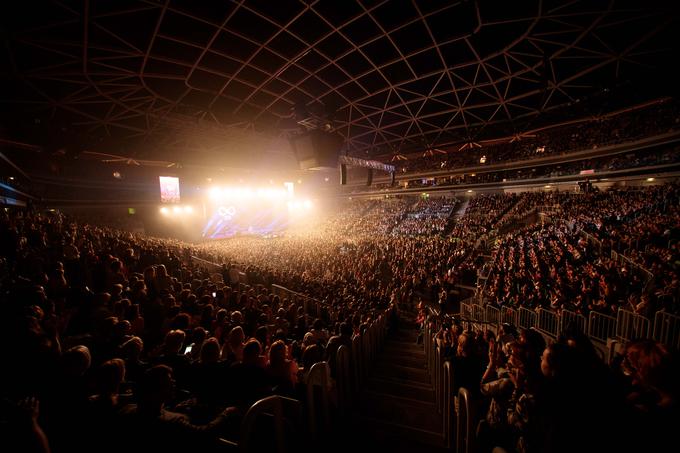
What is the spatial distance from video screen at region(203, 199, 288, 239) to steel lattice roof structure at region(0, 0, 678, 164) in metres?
12.8

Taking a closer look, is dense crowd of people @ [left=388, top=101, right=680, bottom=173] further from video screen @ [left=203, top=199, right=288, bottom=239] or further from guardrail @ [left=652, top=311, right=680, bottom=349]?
guardrail @ [left=652, top=311, right=680, bottom=349]

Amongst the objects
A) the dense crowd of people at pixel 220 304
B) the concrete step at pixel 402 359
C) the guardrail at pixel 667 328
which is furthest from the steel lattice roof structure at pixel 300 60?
the concrete step at pixel 402 359

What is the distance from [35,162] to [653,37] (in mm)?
40438

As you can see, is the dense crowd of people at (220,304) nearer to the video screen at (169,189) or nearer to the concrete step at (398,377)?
the concrete step at (398,377)

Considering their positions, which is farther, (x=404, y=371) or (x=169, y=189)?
(x=169, y=189)

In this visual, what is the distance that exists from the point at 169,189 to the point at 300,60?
21095 mm

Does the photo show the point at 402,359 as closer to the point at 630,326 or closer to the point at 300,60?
the point at 630,326

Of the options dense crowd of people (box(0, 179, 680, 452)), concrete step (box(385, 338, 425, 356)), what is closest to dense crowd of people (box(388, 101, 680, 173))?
dense crowd of people (box(0, 179, 680, 452))

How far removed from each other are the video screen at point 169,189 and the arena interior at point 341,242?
0.21 m

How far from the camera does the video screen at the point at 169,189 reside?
26047mm

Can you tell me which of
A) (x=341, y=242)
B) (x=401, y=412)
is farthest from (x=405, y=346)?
(x=341, y=242)

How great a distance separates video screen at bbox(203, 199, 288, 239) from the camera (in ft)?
104

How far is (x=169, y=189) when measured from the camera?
26297mm

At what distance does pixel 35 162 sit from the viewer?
827 inches
